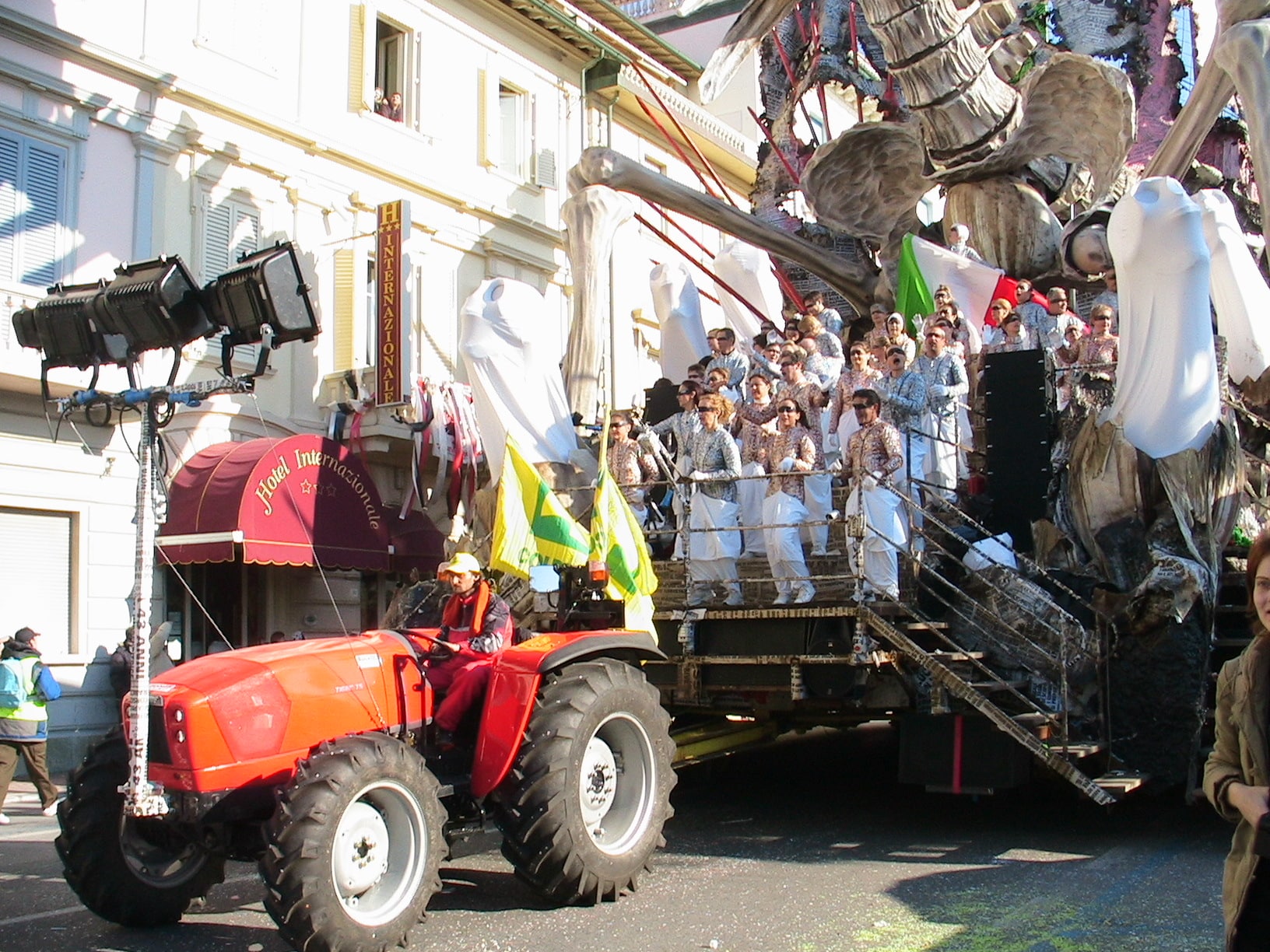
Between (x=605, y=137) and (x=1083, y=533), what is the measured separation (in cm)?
1626

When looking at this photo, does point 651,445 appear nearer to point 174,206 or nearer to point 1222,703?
point 1222,703

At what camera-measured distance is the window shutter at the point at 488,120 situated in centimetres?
2088

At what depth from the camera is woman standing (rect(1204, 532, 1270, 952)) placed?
303 centimetres

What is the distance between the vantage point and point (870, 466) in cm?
879

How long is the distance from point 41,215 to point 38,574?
3.93m

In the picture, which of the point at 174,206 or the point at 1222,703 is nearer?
the point at 1222,703

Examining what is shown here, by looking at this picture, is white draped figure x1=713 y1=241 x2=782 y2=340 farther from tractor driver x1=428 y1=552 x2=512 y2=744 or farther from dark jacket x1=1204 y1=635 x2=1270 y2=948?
dark jacket x1=1204 y1=635 x2=1270 y2=948

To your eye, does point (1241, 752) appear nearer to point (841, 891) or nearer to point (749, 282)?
point (841, 891)

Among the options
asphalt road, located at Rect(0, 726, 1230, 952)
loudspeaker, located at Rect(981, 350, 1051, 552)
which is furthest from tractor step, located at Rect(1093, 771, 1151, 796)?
loudspeaker, located at Rect(981, 350, 1051, 552)

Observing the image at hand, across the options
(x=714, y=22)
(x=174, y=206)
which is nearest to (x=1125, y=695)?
(x=174, y=206)

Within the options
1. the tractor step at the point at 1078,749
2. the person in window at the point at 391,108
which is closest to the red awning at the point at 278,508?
the person in window at the point at 391,108

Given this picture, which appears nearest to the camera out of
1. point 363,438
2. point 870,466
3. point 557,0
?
point 870,466

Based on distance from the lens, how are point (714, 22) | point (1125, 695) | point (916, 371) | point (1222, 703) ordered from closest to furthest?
point (1222, 703) → point (1125, 695) → point (916, 371) → point (714, 22)

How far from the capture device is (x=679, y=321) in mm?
14930
